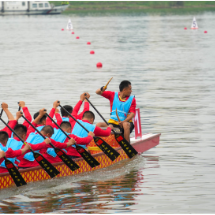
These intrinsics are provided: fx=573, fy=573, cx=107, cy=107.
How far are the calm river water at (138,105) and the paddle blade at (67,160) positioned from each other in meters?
0.25

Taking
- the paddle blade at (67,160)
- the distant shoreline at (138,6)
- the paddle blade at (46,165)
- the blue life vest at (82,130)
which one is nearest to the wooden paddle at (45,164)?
the paddle blade at (46,165)

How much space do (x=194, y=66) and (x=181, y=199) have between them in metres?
21.7

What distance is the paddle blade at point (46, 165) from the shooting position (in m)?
10.2

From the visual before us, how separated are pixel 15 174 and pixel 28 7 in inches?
3756

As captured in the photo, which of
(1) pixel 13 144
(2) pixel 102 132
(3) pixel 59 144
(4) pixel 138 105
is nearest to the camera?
(1) pixel 13 144

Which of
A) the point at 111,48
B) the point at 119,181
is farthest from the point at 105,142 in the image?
the point at 111,48

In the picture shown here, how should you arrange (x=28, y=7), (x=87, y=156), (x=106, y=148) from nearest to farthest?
(x=87, y=156)
(x=106, y=148)
(x=28, y=7)

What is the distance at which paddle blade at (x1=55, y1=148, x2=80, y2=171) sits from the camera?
10.7 metres

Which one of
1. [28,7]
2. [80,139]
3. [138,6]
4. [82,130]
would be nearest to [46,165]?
[80,139]

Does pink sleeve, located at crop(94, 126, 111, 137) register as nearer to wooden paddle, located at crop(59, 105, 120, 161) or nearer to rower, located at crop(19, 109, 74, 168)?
wooden paddle, located at crop(59, 105, 120, 161)

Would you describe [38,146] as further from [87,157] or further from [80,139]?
[87,157]

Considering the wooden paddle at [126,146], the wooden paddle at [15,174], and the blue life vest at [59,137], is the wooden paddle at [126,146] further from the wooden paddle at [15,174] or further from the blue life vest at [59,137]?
the wooden paddle at [15,174]

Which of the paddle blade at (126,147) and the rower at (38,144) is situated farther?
the paddle blade at (126,147)

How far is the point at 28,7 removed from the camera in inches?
4033
